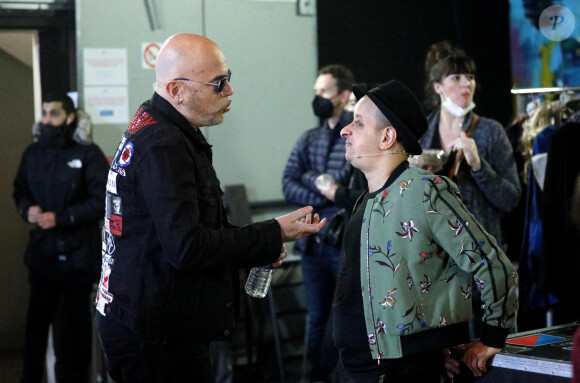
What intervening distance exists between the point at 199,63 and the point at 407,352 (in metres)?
0.93

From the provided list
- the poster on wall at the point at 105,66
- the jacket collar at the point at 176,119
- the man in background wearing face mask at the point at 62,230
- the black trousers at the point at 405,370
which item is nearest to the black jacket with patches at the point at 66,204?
the man in background wearing face mask at the point at 62,230

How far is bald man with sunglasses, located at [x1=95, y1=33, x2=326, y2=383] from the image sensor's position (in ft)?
6.61

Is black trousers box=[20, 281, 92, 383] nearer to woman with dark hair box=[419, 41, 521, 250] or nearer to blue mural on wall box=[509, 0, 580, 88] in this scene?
woman with dark hair box=[419, 41, 521, 250]

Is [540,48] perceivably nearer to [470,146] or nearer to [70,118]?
[470,146]

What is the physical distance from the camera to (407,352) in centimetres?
207

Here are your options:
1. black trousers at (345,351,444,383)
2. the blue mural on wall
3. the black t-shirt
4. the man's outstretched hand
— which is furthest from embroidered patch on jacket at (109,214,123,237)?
the blue mural on wall

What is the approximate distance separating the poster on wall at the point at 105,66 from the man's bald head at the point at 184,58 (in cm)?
254

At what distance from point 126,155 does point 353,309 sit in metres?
0.72

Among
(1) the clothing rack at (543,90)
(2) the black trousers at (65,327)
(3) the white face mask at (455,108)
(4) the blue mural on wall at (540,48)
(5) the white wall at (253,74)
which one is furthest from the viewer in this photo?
(5) the white wall at (253,74)

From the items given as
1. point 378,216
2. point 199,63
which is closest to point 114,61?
point 199,63

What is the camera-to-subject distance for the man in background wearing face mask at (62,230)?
13.7 feet

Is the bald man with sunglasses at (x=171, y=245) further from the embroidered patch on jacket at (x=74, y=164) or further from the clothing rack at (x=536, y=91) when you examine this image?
the embroidered patch on jacket at (x=74, y=164)

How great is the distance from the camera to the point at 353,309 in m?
2.19

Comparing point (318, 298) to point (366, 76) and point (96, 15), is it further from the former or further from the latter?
point (96, 15)
